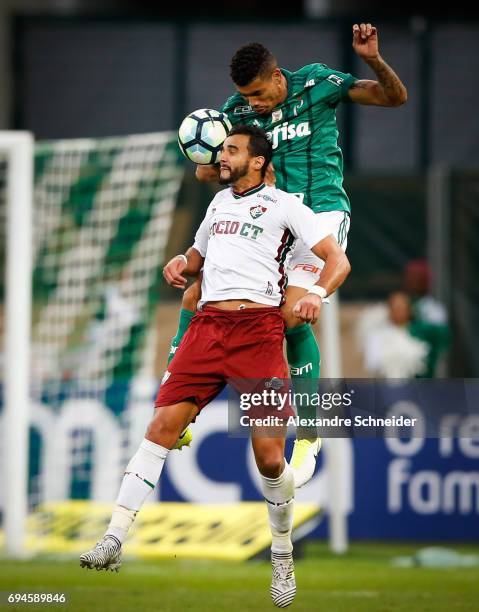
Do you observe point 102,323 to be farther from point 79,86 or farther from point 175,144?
point 79,86

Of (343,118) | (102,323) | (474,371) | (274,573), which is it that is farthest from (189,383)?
(343,118)

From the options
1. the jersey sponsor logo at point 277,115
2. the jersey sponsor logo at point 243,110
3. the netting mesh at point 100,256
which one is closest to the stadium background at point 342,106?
the netting mesh at point 100,256

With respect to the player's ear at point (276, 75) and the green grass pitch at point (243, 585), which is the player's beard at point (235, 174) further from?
the green grass pitch at point (243, 585)

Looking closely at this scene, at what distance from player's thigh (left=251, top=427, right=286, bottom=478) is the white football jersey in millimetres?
734

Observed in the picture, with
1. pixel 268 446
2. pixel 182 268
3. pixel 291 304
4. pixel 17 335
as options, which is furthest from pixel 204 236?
pixel 17 335

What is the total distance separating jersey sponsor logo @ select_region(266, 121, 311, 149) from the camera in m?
8.51

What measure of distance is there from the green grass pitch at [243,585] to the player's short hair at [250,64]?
361 cm

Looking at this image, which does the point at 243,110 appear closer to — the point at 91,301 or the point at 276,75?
the point at 276,75

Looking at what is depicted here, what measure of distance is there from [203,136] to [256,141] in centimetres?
40

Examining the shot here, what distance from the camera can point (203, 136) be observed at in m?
8.48

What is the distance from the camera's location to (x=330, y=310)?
511 inches

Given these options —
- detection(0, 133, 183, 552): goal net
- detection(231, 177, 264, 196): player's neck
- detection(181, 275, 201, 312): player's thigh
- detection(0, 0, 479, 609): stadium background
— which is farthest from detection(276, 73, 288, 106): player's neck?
detection(0, 0, 479, 609): stadium background

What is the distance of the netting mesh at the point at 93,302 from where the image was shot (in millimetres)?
13109

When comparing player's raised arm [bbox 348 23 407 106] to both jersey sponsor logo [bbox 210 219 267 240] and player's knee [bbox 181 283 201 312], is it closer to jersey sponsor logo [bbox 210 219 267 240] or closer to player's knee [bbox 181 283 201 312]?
jersey sponsor logo [bbox 210 219 267 240]
